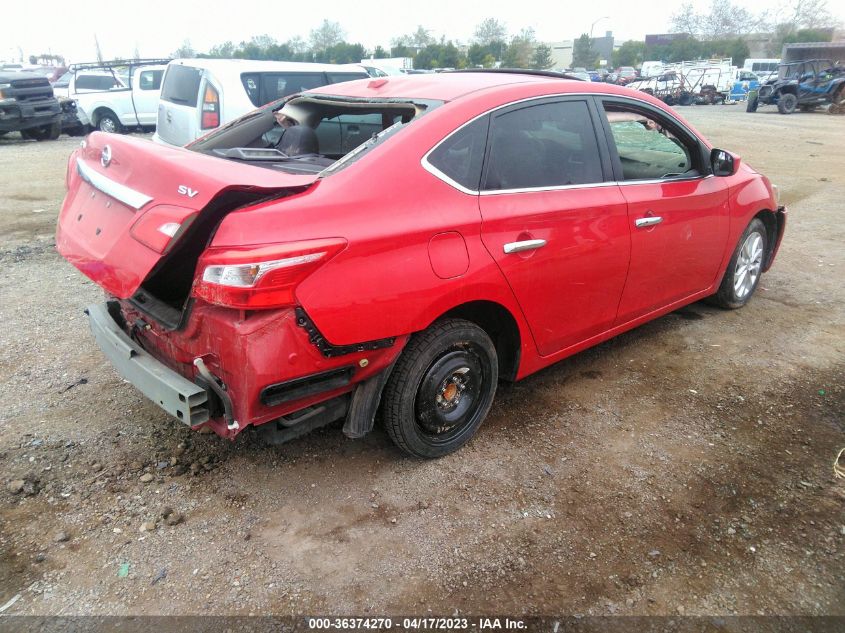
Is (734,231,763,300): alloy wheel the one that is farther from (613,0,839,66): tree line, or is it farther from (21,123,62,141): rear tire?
(613,0,839,66): tree line

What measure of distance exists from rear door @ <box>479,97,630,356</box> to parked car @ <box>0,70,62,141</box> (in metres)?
15.6

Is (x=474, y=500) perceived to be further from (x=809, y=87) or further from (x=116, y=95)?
(x=809, y=87)

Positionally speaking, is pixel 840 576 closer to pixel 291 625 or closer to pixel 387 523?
pixel 387 523

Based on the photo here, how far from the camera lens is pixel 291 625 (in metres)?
2.15

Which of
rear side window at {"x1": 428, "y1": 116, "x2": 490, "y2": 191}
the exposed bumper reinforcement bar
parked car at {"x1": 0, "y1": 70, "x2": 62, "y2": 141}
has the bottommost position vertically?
parked car at {"x1": 0, "y1": 70, "x2": 62, "y2": 141}

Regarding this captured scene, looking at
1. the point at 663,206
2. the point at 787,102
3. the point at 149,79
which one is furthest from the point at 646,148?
the point at 787,102

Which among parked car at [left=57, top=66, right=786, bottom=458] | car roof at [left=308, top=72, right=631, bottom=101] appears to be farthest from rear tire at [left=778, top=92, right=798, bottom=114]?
car roof at [left=308, top=72, right=631, bottom=101]

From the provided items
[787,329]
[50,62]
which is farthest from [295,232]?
[50,62]

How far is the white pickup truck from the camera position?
1573 cm

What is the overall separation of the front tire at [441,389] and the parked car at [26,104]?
623 inches

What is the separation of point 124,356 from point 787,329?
4.38m

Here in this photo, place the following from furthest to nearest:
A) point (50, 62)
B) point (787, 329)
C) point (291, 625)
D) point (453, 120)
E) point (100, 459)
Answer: point (50, 62) → point (787, 329) → point (100, 459) → point (453, 120) → point (291, 625)

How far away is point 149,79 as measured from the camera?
51.8 feet

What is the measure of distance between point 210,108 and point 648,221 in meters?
6.00
